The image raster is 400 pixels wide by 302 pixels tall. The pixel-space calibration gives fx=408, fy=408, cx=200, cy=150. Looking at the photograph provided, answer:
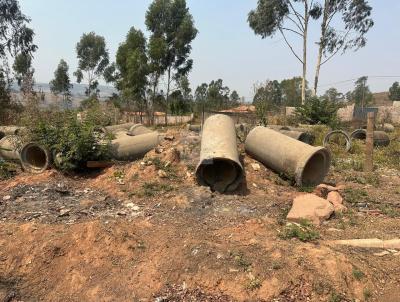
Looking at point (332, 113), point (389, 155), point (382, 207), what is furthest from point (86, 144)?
point (332, 113)

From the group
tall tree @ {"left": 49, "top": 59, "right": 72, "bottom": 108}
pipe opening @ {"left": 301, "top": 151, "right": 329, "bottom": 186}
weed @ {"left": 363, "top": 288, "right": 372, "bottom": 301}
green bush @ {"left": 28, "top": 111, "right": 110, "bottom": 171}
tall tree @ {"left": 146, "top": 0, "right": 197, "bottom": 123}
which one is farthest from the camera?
tall tree @ {"left": 49, "top": 59, "right": 72, "bottom": 108}

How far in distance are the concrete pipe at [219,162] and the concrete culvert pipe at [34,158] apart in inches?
122

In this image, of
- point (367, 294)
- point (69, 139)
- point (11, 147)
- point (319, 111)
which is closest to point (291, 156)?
point (367, 294)

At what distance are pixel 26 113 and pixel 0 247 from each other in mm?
4326

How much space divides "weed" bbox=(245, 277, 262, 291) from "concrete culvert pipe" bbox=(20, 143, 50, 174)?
5.26 meters

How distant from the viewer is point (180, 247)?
4398mm

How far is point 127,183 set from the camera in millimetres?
6785

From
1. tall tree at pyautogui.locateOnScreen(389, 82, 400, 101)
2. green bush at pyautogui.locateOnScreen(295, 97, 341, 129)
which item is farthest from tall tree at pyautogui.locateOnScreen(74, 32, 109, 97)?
tall tree at pyautogui.locateOnScreen(389, 82, 400, 101)

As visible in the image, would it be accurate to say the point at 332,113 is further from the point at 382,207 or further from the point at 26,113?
the point at 26,113

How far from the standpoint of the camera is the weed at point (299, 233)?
4641mm

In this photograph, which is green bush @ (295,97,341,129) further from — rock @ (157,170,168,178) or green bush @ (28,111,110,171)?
rock @ (157,170,168,178)

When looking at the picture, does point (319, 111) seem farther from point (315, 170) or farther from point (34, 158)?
point (34, 158)

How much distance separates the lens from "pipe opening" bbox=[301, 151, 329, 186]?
7.26 m

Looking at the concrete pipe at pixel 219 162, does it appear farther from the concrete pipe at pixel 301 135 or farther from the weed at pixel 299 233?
the concrete pipe at pixel 301 135
